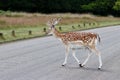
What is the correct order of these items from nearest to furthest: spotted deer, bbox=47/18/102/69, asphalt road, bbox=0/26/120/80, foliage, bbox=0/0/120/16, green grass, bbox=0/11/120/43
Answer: asphalt road, bbox=0/26/120/80, spotted deer, bbox=47/18/102/69, green grass, bbox=0/11/120/43, foliage, bbox=0/0/120/16

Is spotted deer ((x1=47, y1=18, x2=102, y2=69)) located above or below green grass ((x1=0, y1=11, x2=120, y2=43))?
above

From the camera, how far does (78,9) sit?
113125 millimetres

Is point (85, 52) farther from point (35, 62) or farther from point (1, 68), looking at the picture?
point (1, 68)

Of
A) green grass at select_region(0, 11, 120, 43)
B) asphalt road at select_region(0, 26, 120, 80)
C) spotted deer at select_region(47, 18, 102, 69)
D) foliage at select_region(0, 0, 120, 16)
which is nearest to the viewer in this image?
asphalt road at select_region(0, 26, 120, 80)

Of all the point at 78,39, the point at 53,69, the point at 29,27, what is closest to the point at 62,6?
the point at 29,27

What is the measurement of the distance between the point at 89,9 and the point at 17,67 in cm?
9593

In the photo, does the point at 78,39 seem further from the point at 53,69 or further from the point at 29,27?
the point at 29,27

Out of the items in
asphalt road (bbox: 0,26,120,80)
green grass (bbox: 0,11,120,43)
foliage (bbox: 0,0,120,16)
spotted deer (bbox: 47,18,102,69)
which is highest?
spotted deer (bbox: 47,18,102,69)

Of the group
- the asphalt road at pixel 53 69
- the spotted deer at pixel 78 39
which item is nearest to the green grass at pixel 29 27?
the asphalt road at pixel 53 69

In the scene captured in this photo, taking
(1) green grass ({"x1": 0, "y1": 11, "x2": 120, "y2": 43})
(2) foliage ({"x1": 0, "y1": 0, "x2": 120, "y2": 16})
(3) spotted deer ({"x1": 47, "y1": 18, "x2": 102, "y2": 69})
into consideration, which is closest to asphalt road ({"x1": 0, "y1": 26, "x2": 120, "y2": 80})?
(3) spotted deer ({"x1": 47, "y1": 18, "x2": 102, "y2": 69})

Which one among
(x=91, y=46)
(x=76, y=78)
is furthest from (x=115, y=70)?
(x=76, y=78)

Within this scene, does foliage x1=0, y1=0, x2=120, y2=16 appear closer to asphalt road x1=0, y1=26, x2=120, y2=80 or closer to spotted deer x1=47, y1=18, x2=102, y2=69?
asphalt road x1=0, y1=26, x2=120, y2=80

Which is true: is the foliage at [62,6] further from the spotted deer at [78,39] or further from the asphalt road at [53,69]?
the spotted deer at [78,39]

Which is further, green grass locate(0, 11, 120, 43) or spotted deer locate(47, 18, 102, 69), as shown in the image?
green grass locate(0, 11, 120, 43)
